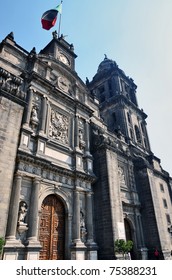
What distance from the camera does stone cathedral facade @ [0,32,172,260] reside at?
1142cm

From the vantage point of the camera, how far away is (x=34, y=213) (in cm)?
1184

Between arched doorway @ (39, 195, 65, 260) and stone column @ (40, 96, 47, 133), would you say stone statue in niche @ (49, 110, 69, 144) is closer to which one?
stone column @ (40, 96, 47, 133)

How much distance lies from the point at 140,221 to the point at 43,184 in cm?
1183

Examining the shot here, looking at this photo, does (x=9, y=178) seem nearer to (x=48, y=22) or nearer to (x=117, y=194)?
(x=117, y=194)

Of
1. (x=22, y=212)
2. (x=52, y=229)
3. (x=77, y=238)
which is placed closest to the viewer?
(x=22, y=212)

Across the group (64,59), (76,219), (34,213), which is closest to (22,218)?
(34,213)

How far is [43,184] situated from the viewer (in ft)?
44.3

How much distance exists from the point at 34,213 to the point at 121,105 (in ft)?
77.0

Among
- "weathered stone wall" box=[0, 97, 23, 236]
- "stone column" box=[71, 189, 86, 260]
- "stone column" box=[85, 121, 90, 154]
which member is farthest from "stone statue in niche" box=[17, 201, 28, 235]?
"stone column" box=[85, 121, 90, 154]

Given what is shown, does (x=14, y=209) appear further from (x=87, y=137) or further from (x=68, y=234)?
(x=87, y=137)

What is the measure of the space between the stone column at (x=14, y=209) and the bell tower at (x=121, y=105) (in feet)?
55.5

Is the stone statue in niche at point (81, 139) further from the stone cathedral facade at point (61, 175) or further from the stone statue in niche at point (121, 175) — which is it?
the stone statue in niche at point (121, 175)

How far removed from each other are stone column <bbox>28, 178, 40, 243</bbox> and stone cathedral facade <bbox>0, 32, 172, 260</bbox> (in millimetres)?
52
